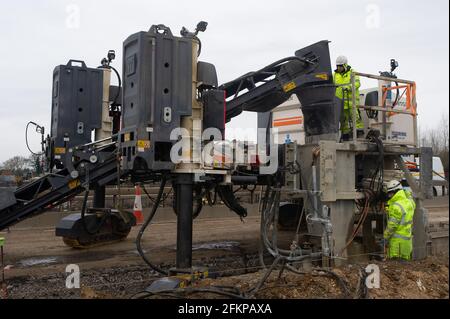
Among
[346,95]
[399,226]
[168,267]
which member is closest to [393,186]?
[399,226]

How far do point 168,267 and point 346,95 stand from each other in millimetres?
4538

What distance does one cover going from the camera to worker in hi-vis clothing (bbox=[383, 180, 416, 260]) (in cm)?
746

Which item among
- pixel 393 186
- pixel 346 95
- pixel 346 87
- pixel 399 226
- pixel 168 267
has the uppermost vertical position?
pixel 346 87

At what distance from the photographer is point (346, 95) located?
8.34m

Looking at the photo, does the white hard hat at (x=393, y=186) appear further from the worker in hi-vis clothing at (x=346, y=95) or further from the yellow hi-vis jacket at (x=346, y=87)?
the yellow hi-vis jacket at (x=346, y=87)

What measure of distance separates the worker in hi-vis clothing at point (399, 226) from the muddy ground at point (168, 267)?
0.34m

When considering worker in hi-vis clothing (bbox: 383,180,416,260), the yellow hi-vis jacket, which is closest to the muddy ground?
worker in hi-vis clothing (bbox: 383,180,416,260)

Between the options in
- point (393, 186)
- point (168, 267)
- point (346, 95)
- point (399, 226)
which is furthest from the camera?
point (346, 95)

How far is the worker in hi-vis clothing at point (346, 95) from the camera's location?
8.28m

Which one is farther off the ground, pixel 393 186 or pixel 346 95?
pixel 346 95

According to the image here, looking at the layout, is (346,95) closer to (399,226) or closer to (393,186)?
(393,186)

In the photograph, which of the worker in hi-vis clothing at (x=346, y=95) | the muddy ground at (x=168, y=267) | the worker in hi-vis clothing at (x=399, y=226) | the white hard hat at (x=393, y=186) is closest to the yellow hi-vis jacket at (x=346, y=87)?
the worker in hi-vis clothing at (x=346, y=95)

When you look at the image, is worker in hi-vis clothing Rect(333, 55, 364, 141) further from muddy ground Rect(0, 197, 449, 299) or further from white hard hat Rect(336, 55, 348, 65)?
muddy ground Rect(0, 197, 449, 299)

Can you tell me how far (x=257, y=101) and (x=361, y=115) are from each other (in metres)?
2.12
